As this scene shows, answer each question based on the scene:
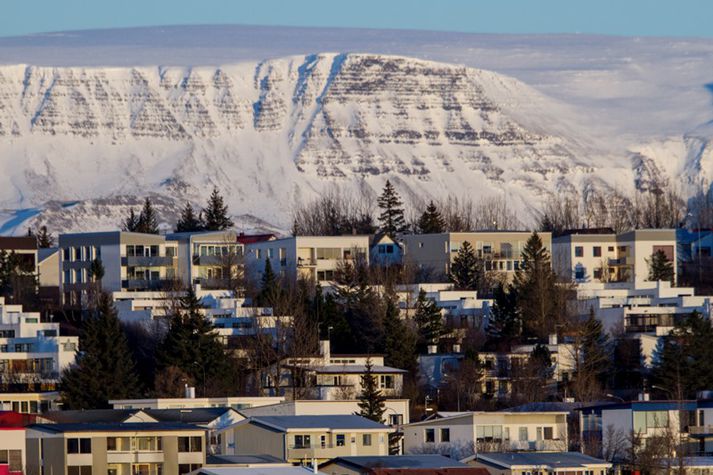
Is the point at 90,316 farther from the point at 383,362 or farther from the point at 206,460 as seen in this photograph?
the point at 206,460

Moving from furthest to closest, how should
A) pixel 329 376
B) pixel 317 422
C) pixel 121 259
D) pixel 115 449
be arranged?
pixel 121 259, pixel 329 376, pixel 317 422, pixel 115 449

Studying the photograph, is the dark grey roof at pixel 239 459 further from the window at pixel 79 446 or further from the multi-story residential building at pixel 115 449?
the window at pixel 79 446

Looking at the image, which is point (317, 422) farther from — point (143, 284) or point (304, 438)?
point (143, 284)

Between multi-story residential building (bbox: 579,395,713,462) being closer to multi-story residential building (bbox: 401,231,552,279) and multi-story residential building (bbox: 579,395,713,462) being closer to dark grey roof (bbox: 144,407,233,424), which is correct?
dark grey roof (bbox: 144,407,233,424)

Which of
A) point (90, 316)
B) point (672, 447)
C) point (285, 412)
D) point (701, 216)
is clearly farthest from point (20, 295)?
point (701, 216)

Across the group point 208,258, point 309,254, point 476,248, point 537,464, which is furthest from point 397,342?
point 476,248
